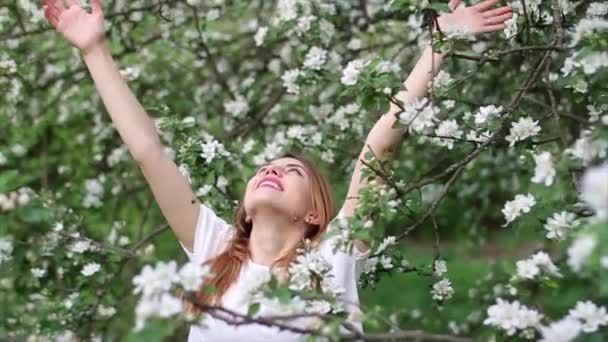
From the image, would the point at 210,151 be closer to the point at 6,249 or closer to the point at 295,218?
the point at 295,218

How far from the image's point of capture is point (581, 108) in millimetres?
3822

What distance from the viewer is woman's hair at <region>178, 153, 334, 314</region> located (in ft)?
8.87

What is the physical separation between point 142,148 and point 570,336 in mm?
1226

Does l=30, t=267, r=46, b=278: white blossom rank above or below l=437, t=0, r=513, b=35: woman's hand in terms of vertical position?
below

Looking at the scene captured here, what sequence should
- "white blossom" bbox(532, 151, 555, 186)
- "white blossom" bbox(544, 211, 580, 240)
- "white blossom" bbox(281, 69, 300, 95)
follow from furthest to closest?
"white blossom" bbox(281, 69, 300, 95) → "white blossom" bbox(544, 211, 580, 240) → "white blossom" bbox(532, 151, 555, 186)

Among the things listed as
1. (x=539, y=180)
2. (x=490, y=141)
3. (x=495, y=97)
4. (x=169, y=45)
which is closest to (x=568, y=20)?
(x=490, y=141)

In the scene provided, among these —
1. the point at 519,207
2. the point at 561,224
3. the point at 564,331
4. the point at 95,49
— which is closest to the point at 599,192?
the point at 564,331

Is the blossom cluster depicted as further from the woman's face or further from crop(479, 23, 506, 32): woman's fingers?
crop(479, 23, 506, 32): woman's fingers

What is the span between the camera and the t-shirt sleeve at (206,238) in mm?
2840

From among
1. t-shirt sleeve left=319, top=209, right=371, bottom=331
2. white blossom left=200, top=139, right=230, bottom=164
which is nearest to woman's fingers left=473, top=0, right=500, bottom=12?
t-shirt sleeve left=319, top=209, right=371, bottom=331

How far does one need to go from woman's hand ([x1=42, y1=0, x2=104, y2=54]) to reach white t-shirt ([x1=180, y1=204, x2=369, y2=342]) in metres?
0.52

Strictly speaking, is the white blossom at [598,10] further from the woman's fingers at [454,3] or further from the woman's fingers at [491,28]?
the woman's fingers at [454,3]

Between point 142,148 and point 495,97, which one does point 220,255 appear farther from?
point 495,97

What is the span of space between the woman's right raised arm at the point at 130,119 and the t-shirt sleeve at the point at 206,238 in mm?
19
